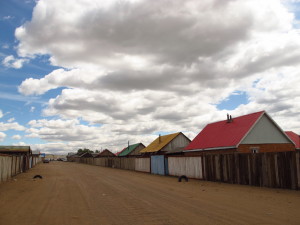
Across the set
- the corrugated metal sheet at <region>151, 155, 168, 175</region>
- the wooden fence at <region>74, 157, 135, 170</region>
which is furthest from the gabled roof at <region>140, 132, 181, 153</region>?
the corrugated metal sheet at <region>151, 155, 168, 175</region>

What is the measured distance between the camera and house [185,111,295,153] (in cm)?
2742

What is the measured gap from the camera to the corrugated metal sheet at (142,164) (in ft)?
117

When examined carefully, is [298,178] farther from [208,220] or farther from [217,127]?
[217,127]

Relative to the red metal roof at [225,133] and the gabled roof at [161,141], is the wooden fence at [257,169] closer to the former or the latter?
the red metal roof at [225,133]

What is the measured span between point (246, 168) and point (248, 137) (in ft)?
36.8

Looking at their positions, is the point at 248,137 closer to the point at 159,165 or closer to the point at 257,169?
the point at 159,165

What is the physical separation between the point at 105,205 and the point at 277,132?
78.7 feet

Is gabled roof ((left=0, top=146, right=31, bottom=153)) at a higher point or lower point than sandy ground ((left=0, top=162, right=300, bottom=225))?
higher

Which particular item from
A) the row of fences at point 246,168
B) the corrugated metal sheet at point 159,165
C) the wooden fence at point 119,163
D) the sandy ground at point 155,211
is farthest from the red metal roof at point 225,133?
the sandy ground at point 155,211

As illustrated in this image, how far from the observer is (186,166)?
24312mm

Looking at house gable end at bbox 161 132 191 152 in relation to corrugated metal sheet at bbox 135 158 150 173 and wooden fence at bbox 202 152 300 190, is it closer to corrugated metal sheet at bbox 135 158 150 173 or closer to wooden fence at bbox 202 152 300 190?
corrugated metal sheet at bbox 135 158 150 173

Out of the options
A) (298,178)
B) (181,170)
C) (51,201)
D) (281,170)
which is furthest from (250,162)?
(51,201)

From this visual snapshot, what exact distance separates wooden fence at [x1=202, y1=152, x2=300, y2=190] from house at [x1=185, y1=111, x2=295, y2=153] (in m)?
7.23

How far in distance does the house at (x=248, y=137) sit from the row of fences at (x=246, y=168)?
5108 millimetres
